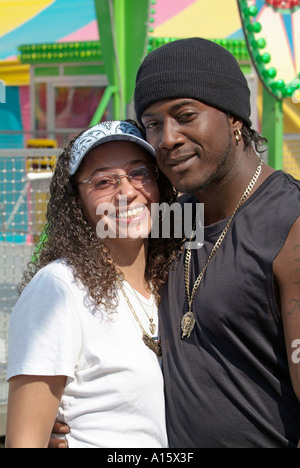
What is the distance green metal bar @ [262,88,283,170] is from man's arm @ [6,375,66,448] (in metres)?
3.63

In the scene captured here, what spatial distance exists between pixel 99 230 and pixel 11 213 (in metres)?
2.47

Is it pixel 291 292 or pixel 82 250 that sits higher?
pixel 82 250

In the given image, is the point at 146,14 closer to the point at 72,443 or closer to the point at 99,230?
the point at 99,230

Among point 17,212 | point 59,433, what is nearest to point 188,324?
point 59,433

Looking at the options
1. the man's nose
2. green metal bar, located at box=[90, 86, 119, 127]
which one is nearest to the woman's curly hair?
the man's nose

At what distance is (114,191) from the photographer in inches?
85.3

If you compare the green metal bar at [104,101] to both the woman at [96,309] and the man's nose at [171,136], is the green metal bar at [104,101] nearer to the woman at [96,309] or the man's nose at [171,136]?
the woman at [96,309]

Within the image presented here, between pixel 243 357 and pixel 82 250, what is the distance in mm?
662

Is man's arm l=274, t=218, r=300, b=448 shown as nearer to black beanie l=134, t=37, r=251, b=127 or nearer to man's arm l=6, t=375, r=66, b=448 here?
black beanie l=134, t=37, r=251, b=127

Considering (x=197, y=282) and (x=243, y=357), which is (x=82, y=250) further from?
(x=243, y=357)

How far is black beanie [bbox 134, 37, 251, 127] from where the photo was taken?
2039 millimetres

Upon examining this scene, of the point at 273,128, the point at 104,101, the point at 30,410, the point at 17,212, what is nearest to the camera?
Result: the point at 30,410

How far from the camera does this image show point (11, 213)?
4.51 m

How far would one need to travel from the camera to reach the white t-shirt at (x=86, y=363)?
182 cm
